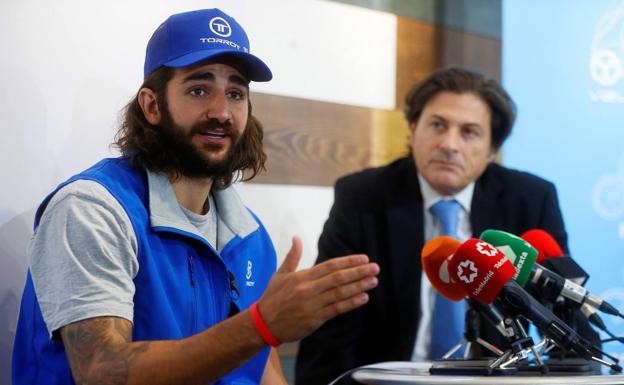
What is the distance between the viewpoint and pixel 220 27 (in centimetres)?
176

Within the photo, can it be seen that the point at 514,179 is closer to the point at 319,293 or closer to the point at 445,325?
the point at 445,325

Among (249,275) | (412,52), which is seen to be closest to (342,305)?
(249,275)

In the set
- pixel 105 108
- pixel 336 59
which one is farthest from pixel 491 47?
pixel 105 108

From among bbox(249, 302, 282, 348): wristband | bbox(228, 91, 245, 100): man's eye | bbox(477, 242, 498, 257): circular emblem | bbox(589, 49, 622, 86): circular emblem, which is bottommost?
bbox(249, 302, 282, 348): wristband

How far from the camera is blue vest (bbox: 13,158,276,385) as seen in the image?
1.59 metres

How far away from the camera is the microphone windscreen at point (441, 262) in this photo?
6.28 feet

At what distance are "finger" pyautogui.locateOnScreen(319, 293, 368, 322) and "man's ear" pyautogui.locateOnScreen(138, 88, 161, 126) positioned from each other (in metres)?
0.69

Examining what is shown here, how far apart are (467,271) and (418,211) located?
3.19 ft

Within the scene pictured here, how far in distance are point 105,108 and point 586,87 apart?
1.86m

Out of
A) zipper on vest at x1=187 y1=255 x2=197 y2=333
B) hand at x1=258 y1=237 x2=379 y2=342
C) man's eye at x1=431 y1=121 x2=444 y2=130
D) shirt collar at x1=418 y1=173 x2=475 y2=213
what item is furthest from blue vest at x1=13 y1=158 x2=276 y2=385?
man's eye at x1=431 y1=121 x2=444 y2=130

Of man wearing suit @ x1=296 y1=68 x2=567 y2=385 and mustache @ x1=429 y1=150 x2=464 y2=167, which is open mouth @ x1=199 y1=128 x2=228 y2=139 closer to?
man wearing suit @ x1=296 y1=68 x2=567 y2=385

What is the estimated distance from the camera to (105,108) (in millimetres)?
2041

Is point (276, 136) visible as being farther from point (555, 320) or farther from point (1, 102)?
point (555, 320)

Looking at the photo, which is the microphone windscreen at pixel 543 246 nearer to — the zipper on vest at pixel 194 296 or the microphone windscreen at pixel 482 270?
the microphone windscreen at pixel 482 270
